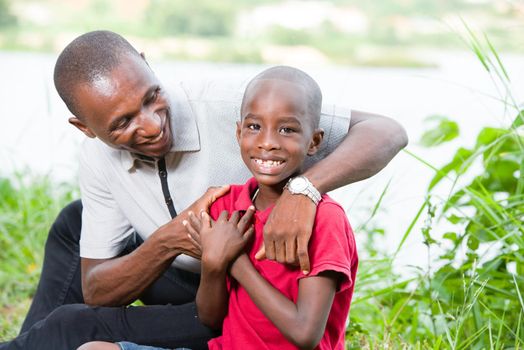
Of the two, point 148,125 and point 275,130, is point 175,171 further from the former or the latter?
point 275,130

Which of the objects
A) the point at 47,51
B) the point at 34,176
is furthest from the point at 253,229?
the point at 47,51

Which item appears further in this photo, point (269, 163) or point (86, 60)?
point (86, 60)

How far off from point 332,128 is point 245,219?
527 millimetres

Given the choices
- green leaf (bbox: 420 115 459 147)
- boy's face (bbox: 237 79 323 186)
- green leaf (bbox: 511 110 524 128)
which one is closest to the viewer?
boy's face (bbox: 237 79 323 186)

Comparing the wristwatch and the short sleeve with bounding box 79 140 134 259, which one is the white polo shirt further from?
the wristwatch

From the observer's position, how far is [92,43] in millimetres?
2215

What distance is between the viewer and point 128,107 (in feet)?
7.05

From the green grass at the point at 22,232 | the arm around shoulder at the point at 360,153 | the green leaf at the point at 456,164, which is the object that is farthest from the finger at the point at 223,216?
the green grass at the point at 22,232

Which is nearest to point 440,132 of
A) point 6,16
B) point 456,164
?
point 456,164

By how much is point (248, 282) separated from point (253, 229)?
0.52ft

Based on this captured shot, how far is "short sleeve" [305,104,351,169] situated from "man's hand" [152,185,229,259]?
385 mm

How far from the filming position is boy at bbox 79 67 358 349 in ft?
5.95

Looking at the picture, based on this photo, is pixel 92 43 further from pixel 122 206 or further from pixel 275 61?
pixel 275 61

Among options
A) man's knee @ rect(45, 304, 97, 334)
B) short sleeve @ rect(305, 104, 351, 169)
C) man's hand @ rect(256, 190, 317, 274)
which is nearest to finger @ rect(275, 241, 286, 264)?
man's hand @ rect(256, 190, 317, 274)
